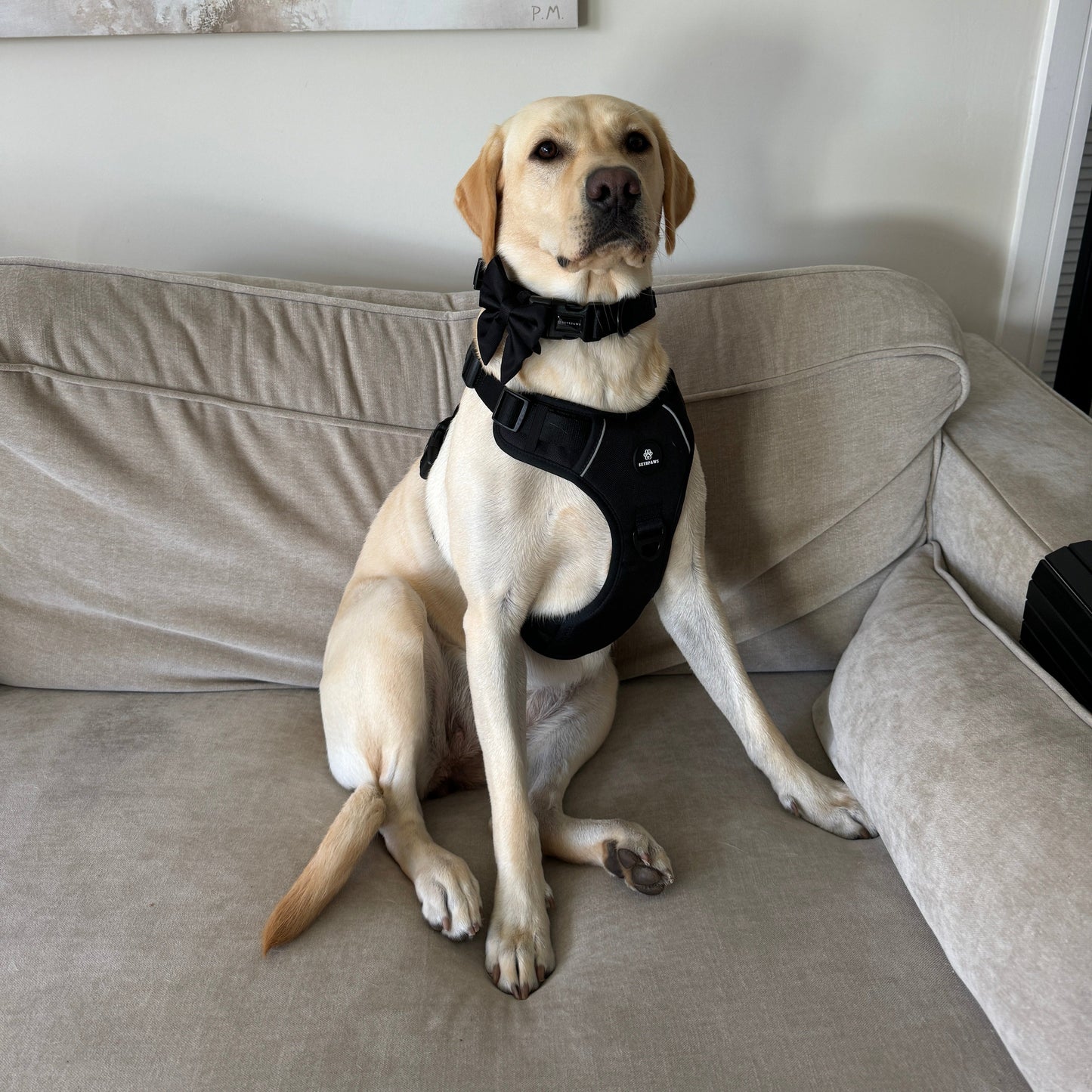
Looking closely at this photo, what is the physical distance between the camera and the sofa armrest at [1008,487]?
1261mm

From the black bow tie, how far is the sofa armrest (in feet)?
2.16

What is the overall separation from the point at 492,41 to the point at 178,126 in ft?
2.28

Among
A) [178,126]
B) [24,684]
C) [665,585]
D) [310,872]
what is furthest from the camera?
[178,126]

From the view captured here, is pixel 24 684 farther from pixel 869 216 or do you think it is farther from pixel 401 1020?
pixel 869 216

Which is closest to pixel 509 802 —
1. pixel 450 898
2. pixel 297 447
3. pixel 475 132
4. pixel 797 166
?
pixel 450 898

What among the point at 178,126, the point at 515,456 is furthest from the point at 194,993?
the point at 178,126

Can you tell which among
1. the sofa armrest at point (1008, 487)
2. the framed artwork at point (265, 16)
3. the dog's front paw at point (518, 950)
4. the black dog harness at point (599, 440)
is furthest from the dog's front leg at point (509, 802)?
the framed artwork at point (265, 16)

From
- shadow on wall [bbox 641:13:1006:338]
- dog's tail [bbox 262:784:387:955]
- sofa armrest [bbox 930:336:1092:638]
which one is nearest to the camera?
dog's tail [bbox 262:784:387:955]

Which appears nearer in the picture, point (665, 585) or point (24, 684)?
point (665, 585)

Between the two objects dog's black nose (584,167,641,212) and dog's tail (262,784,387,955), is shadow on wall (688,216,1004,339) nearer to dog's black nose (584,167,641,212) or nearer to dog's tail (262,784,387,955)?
dog's black nose (584,167,641,212)

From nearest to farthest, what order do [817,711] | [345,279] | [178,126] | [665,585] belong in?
[665,585] → [817,711] → [178,126] → [345,279]

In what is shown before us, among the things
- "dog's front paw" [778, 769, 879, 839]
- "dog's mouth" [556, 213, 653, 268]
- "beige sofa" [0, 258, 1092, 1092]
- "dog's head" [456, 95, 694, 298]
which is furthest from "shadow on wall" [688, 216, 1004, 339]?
"dog's front paw" [778, 769, 879, 839]

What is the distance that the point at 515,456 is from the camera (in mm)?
1172

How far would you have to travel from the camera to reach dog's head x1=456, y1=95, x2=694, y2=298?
3.57 feet
